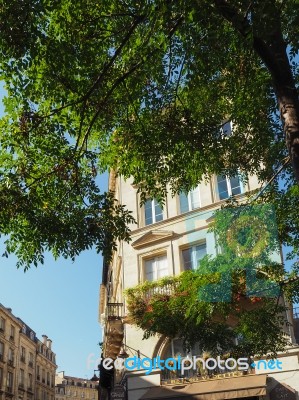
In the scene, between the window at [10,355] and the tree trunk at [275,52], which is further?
the window at [10,355]

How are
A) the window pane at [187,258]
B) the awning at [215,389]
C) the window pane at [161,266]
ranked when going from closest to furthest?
1. the awning at [215,389]
2. the window pane at [187,258]
3. the window pane at [161,266]

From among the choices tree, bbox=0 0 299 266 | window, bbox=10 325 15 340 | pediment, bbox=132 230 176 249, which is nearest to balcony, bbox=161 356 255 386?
pediment, bbox=132 230 176 249

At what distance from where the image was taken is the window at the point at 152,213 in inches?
818

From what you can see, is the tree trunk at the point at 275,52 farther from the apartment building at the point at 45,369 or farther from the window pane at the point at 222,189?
the apartment building at the point at 45,369

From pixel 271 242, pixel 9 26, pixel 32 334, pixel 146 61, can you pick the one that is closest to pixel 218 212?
pixel 271 242

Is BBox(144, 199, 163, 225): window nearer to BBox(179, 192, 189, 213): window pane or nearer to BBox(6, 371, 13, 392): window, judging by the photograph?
BBox(179, 192, 189, 213): window pane

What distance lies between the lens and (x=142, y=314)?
17562 millimetres

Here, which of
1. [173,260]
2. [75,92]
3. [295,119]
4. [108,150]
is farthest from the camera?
[173,260]

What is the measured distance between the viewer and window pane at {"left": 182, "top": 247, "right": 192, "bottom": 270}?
18797 mm

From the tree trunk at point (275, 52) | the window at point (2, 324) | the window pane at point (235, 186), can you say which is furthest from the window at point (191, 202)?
the window at point (2, 324)

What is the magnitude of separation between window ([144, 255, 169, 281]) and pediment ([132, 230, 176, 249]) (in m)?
0.71

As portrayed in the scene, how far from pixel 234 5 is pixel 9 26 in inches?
108

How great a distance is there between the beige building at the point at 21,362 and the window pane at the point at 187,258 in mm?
39509

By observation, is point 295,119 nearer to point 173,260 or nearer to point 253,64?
point 253,64
